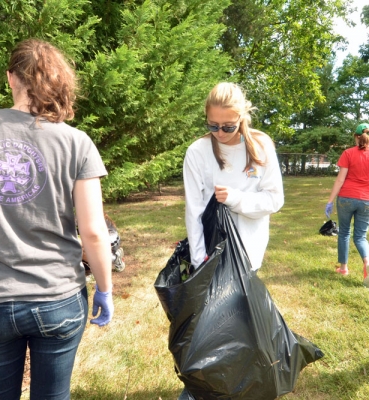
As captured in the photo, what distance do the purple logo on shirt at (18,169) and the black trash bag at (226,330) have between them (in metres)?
0.88

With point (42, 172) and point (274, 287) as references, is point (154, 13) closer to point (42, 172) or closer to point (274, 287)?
point (274, 287)

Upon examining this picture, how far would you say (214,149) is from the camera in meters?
1.95

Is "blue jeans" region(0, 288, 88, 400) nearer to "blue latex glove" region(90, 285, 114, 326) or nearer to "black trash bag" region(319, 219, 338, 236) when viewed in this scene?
"blue latex glove" region(90, 285, 114, 326)

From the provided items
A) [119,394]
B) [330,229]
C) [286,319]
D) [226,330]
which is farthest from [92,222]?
[330,229]

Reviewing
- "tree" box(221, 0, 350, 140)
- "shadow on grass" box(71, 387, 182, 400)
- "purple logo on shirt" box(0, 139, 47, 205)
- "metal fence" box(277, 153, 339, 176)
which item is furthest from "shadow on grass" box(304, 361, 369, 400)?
"metal fence" box(277, 153, 339, 176)

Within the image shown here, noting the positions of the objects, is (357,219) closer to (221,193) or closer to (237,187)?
(237,187)

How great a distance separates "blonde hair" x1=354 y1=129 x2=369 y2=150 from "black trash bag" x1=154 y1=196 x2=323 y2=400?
2.99 m

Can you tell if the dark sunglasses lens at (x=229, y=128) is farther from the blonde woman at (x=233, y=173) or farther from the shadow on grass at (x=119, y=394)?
the shadow on grass at (x=119, y=394)

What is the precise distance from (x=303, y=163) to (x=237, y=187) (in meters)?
23.0

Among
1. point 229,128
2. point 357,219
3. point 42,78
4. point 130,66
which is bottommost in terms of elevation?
point 357,219

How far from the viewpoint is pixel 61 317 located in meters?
1.23

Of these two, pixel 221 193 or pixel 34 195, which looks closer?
pixel 34 195

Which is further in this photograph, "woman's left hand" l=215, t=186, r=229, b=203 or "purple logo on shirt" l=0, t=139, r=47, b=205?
"woman's left hand" l=215, t=186, r=229, b=203

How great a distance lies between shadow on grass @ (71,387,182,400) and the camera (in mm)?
2328
